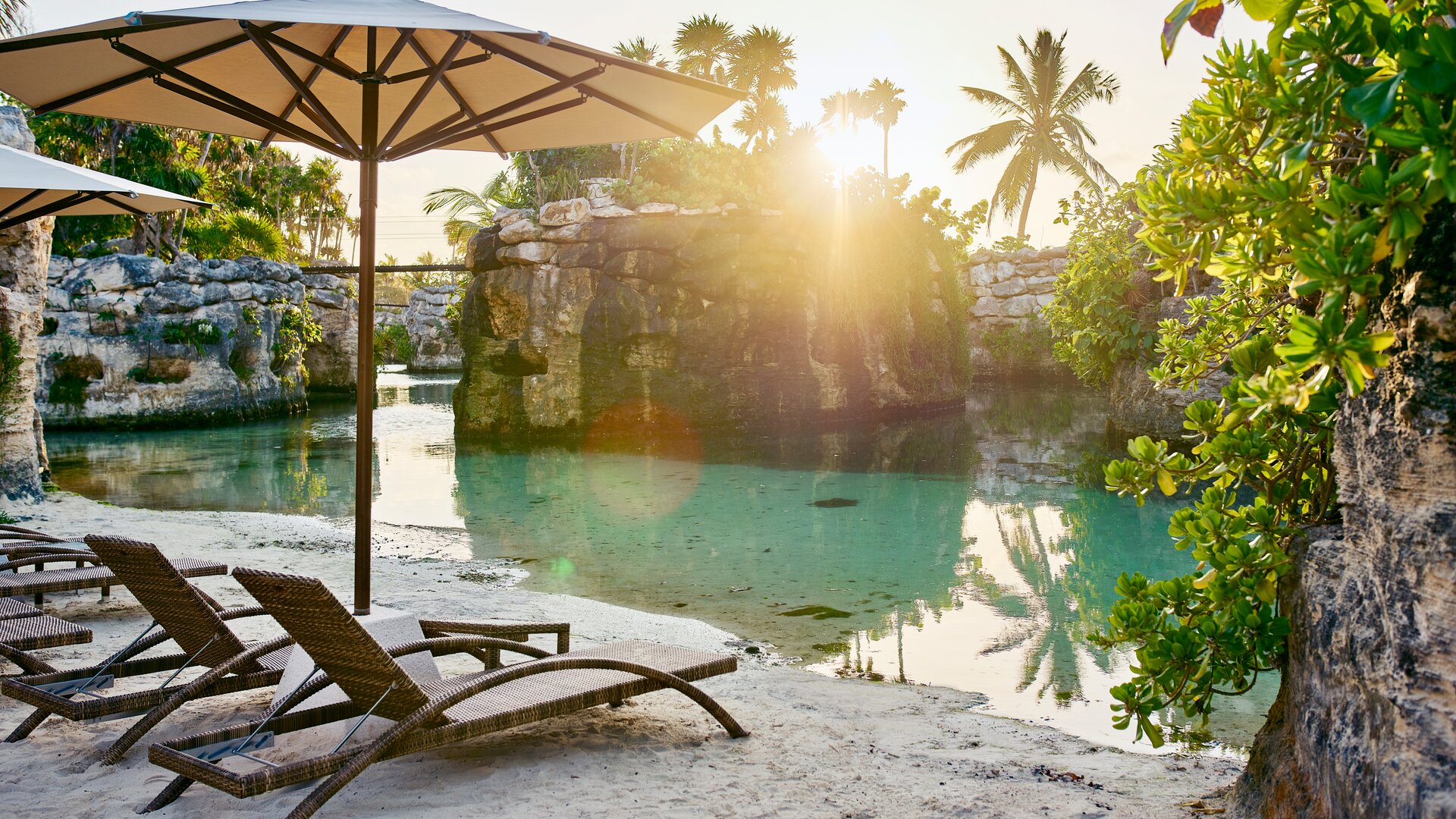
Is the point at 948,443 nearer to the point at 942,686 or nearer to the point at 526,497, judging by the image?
the point at 526,497

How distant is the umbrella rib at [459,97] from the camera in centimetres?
451

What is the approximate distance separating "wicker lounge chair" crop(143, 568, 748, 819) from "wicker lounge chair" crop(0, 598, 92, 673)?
1.40 m

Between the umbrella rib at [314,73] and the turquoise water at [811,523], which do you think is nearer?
the umbrella rib at [314,73]

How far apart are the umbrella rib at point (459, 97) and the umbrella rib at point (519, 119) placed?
0.09 m

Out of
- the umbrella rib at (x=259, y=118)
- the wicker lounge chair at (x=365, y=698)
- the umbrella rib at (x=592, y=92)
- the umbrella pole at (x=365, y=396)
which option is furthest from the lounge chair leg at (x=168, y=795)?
the umbrella rib at (x=592, y=92)

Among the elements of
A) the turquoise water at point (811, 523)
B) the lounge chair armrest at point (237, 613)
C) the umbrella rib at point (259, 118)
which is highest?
the umbrella rib at point (259, 118)

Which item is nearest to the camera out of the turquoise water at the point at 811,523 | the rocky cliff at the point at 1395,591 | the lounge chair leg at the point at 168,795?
the rocky cliff at the point at 1395,591

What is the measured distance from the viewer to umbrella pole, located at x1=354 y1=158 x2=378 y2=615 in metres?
3.81

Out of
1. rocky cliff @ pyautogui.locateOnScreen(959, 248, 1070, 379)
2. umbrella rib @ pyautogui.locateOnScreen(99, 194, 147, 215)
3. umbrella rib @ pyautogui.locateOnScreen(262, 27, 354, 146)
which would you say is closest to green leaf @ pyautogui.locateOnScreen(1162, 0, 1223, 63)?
umbrella rib @ pyautogui.locateOnScreen(262, 27, 354, 146)

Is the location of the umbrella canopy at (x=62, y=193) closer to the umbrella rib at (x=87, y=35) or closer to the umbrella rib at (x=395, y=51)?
the umbrella rib at (x=87, y=35)

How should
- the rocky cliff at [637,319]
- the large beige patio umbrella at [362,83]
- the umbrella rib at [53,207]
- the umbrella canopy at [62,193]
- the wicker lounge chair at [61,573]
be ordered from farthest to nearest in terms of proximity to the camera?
the rocky cliff at [637,319] < the umbrella rib at [53,207] < the umbrella canopy at [62,193] < the wicker lounge chair at [61,573] < the large beige patio umbrella at [362,83]

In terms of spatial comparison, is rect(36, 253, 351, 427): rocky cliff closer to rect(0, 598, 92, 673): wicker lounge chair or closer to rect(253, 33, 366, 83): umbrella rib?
rect(0, 598, 92, 673): wicker lounge chair

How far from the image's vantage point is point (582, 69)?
451 cm

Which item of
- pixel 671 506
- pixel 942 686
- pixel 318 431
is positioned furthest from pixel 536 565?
pixel 318 431
